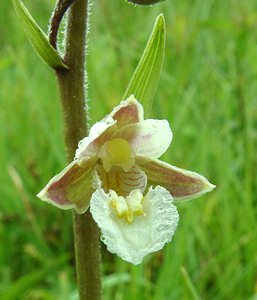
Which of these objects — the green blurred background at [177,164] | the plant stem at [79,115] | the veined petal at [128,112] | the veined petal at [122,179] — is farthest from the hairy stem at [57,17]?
the green blurred background at [177,164]

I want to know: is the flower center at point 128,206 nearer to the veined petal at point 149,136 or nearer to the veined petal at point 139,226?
the veined petal at point 139,226

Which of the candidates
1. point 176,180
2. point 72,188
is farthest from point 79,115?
point 176,180

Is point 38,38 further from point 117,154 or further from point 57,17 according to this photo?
point 117,154

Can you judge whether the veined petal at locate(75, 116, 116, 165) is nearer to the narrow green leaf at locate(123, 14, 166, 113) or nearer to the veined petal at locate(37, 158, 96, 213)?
the veined petal at locate(37, 158, 96, 213)

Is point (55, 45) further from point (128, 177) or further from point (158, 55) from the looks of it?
point (128, 177)

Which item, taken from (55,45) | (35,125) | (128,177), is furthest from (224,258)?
(35,125)

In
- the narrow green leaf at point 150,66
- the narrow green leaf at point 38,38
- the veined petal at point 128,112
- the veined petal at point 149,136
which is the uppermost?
the narrow green leaf at point 38,38
